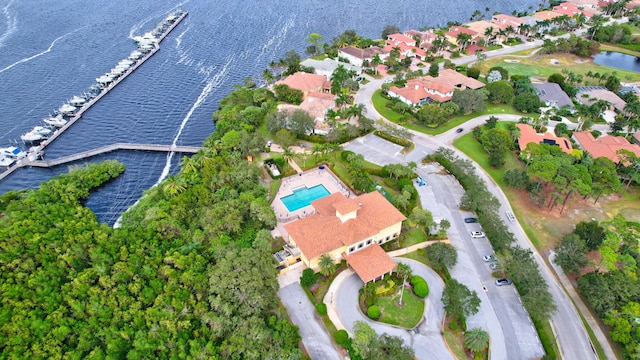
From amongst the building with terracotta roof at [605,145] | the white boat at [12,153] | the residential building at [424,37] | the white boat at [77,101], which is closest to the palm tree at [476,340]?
the building with terracotta roof at [605,145]

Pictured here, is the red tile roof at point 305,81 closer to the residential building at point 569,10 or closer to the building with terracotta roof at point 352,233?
the building with terracotta roof at point 352,233

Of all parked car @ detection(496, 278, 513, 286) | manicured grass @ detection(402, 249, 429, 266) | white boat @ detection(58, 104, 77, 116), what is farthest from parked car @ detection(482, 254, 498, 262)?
white boat @ detection(58, 104, 77, 116)

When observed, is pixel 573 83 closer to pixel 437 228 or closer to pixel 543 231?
pixel 543 231

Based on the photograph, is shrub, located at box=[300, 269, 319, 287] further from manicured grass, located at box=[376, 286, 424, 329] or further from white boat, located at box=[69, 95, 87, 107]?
white boat, located at box=[69, 95, 87, 107]

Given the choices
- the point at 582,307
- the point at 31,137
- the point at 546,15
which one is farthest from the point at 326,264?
the point at 546,15

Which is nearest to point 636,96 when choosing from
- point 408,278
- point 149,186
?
point 408,278

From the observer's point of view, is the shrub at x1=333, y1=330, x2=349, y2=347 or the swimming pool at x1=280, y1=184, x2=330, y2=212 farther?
the swimming pool at x1=280, y1=184, x2=330, y2=212
